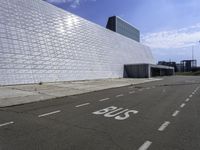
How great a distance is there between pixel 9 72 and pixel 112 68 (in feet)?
101

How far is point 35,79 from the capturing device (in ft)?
84.9

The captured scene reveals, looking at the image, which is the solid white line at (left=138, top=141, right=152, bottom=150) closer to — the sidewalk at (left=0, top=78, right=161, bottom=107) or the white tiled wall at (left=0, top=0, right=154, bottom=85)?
the sidewalk at (left=0, top=78, right=161, bottom=107)

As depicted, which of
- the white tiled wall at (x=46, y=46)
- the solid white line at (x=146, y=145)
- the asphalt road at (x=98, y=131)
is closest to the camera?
the solid white line at (x=146, y=145)

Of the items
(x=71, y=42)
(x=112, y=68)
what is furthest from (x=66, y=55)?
(x=112, y=68)

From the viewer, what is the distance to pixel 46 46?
2994 centimetres

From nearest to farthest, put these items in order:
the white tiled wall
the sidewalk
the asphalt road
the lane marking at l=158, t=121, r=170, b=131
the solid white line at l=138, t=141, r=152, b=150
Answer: the solid white line at l=138, t=141, r=152, b=150 → the asphalt road → the lane marking at l=158, t=121, r=170, b=131 → the sidewalk → the white tiled wall

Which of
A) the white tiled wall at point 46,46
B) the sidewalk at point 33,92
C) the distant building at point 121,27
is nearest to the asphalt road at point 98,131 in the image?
the sidewalk at point 33,92

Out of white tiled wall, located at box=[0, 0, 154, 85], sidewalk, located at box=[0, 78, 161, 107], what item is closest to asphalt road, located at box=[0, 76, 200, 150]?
sidewalk, located at box=[0, 78, 161, 107]

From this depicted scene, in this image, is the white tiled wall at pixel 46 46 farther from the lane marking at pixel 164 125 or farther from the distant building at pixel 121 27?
the distant building at pixel 121 27

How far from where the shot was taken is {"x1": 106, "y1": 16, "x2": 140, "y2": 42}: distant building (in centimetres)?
8775

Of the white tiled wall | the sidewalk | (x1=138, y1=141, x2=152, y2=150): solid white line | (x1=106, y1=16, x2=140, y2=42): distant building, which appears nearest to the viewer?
(x1=138, y1=141, x2=152, y2=150): solid white line

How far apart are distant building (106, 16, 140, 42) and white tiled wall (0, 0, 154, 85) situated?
38971 mm

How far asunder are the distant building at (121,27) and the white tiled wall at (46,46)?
128 feet

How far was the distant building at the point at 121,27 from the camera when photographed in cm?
8775
